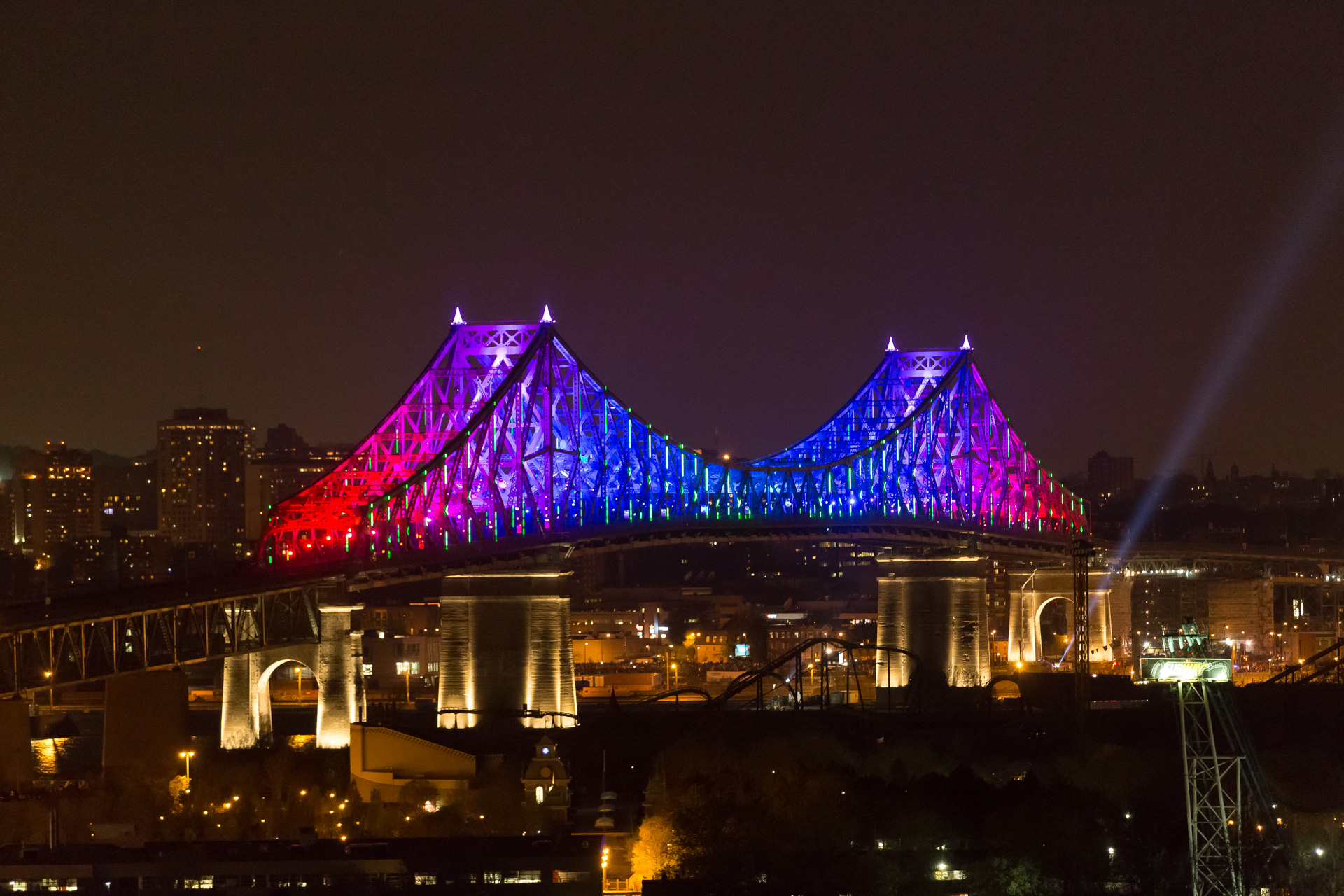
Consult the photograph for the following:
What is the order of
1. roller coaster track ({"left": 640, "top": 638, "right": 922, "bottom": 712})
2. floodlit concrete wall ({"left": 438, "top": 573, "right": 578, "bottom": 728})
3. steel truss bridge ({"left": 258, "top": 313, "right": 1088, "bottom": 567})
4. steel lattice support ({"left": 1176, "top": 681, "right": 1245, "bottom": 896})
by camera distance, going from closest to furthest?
1. steel lattice support ({"left": 1176, "top": 681, "right": 1245, "bottom": 896})
2. floodlit concrete wall ({"left": 438, "top": 573, "right": 578, "bottom": 728})
3. roller coaster track ({"left": 640, "top": 638, "right": 922, "bottom": 712})
4. steel truss bridge ({"left": 258, "top": 313, "right": 1088, "bottom": 567})

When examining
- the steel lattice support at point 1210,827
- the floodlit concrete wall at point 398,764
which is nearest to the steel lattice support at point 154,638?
the floodlit concrete wall at point 398,764

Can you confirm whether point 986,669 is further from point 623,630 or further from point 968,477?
point 623,630

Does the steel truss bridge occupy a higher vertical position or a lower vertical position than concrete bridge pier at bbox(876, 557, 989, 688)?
higher

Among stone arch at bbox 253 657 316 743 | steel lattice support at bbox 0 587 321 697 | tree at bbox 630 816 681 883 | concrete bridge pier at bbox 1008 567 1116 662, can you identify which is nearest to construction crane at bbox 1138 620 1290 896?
tree at bbox 630 816 681 883

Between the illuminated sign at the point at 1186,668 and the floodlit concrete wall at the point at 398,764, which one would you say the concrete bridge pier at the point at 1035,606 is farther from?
the illuminated sign at the point at 1186,668

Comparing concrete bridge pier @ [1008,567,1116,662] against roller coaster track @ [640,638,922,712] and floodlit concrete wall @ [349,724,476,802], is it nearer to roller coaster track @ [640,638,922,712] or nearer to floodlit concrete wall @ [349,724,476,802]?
roller coaster track @ [640,638,922,712]

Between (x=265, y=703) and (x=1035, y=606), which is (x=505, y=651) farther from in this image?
(x=1035, y=606)

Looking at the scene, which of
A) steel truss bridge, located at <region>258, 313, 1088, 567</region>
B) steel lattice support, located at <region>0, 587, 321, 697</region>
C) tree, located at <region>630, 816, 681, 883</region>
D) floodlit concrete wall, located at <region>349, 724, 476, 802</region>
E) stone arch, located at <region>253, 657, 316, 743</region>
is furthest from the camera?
steel truss bridge, located at <region>258, 313, 1088, 567</region>
